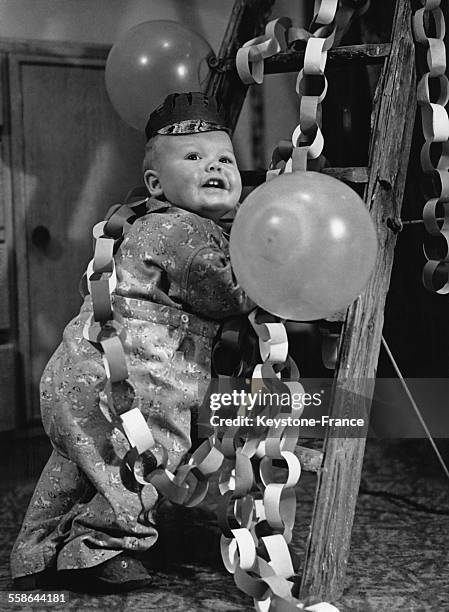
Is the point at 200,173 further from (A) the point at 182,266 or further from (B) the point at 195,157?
(A) the point at 182,266

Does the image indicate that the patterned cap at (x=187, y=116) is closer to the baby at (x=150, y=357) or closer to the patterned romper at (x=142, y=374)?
the baby at (x=150, y=357)

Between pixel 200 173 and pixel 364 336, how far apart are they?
16.8 inches

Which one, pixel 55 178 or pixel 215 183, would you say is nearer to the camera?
pixel 215 183

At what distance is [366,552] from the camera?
1.96 m

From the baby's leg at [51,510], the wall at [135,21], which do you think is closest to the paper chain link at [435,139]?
the baby's leg at [51,510]

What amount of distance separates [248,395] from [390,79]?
25.0 inches

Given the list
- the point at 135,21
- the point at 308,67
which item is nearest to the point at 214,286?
the point at 308,67

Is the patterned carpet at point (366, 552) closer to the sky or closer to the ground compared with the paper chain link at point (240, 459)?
closer to the ground

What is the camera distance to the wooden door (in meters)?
2.94

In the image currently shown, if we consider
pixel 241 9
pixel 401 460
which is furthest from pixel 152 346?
pixel 401 460

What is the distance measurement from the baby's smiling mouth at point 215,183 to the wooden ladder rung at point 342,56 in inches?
10.7

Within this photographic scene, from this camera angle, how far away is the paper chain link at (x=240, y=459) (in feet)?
5.21

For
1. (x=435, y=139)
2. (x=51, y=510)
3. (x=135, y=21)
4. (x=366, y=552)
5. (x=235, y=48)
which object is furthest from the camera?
(x=135, y=21)

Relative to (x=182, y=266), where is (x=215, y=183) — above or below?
above
